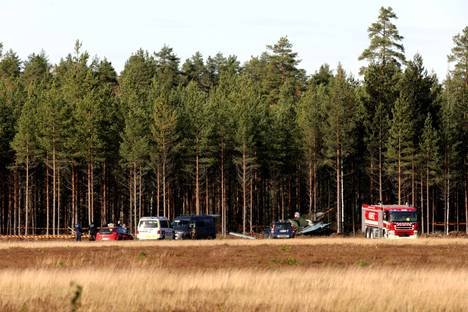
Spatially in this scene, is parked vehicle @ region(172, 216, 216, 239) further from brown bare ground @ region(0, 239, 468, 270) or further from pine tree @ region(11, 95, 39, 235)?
pine tree @ region(11, 95, 39, 235)

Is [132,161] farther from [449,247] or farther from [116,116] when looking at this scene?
[449,247]

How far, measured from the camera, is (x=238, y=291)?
2586 centimetres

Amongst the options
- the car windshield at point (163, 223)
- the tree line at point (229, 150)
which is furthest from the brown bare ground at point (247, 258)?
the tree line at point (229, 150)

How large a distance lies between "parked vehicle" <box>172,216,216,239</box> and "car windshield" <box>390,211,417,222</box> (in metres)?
15.9

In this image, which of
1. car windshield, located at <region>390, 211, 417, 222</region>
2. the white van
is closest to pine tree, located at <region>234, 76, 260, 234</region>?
car windshield, located at <region>390, 211, 417, 222</region>

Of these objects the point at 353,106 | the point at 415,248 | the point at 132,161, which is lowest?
the point at 415,248

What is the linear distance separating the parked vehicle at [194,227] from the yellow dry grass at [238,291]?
46.8 metres

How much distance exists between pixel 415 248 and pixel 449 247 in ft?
7.81

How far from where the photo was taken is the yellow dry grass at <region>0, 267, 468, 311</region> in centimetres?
2252

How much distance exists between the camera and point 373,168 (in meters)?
110

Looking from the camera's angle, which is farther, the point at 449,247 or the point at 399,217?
the point at 399,217

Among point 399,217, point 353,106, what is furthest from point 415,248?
point 353,106

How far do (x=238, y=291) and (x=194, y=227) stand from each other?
55.4 metres

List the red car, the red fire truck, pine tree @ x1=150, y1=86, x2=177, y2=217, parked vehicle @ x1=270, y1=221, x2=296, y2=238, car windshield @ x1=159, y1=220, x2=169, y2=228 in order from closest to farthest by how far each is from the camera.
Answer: the red car
car windshield @ x1=159, y1=220, x2=169, y2=228
the red fire truck
parked vehicle @ x1=270, y1=221, x2=296, y2=238
pine tree @ x1=150, y1=86, x2=177, y2=217
